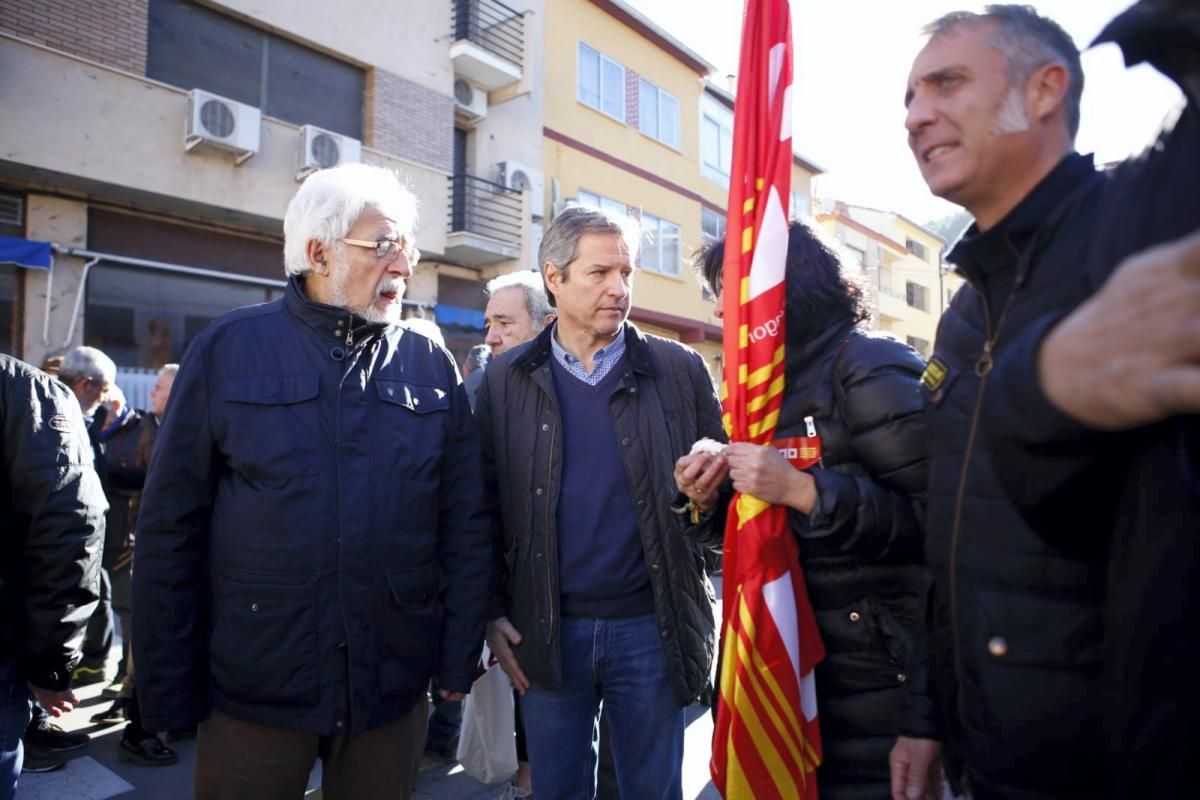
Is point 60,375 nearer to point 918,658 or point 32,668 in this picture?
point 32,668

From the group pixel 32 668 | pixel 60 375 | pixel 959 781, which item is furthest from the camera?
pixel 60 375

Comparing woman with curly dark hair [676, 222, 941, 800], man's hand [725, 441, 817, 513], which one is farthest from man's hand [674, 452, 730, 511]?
man's hand [725, 441, 817, 513]

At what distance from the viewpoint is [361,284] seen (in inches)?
93.5

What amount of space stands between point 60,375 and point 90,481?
9.87 ft

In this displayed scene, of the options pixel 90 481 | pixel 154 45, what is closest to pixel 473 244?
pixel 154 45

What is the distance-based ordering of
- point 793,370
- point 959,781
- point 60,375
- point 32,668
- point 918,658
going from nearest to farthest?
point 959,781 → point 918,658 → point 793,370 → point 32,668 → point 60,375

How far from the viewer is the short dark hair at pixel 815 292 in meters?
2.07

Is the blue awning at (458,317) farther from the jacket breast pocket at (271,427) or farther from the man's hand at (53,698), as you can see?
the jacket breast pocket at (271,427)

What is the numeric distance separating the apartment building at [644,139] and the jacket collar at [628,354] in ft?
41.4

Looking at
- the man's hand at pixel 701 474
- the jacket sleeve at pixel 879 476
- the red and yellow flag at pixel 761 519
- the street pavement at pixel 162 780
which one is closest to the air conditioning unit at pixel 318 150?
the street pavement at pixel 162 780

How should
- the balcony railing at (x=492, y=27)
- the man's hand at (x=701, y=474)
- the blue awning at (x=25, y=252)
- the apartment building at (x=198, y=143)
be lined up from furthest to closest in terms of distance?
the balcony railing at (x=492, y=27)
the apartment building at (x=198, y=143)
the blue awning at (x=25, y=252)
the man's hand at (x=701, y=474)

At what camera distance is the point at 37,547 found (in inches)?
91.0

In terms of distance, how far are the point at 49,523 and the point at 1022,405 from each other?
8.35ft

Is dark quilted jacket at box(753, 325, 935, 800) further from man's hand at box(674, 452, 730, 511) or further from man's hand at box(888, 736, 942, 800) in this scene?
man's hand at box(674, 452, 730, 511)
